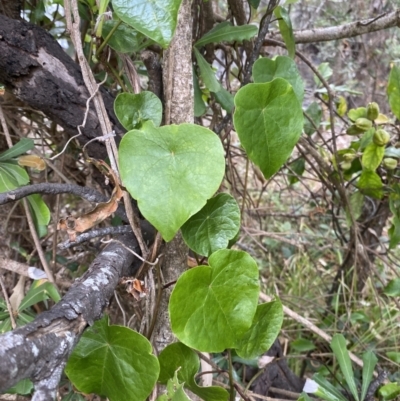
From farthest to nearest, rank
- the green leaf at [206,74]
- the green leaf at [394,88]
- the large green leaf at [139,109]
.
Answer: the green leaf at [394,88] → the green leaf at [206,74] → the large green leaf at [139,109]

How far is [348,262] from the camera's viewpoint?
1275 millimetres

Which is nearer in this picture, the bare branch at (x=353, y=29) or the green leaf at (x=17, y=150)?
the green leaf at (x=17, y=150)

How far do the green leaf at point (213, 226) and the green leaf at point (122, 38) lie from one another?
0.69 ft

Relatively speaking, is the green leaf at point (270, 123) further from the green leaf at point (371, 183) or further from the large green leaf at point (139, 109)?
the green leaf at point (371, 183)

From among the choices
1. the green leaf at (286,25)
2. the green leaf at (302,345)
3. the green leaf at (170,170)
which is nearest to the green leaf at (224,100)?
the green leaf at (286,25)

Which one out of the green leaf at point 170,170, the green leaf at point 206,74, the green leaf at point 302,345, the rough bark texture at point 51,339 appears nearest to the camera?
the rough bark texture at point 51,339

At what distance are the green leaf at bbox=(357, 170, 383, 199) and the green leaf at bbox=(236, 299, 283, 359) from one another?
1.66 feet

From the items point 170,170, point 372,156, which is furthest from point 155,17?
point 372,156

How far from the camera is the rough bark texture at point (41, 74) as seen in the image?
1.65 ft

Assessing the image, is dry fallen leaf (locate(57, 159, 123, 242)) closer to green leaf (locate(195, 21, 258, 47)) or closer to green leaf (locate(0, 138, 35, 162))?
green leaf (locate(0, 138, 35, 162))

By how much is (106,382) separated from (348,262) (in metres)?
1.01

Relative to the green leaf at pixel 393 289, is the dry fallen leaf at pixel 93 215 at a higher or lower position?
higher

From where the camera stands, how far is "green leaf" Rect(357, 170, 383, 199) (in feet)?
2.87

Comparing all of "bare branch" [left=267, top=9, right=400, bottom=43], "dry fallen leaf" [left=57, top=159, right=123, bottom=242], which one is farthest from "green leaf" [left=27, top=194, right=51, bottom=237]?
"bare branch" [left=267, top=9, right=400, bottom=43]
